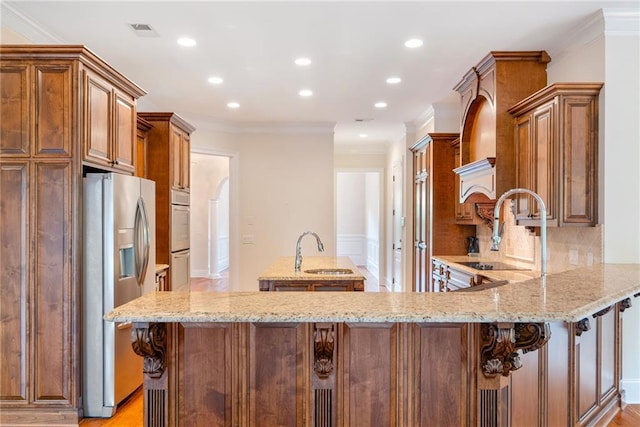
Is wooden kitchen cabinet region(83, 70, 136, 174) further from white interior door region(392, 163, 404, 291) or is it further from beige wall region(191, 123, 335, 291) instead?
white interior door region(392, 163, 404, 291)

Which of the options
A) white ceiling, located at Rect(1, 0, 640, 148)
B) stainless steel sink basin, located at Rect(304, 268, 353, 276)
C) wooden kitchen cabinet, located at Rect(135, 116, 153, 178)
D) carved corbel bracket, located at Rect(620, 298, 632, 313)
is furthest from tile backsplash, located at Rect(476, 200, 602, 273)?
wooden kitchen cabinet, located at Rect(135, 116, 153, 178)

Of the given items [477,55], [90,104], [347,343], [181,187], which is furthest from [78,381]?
[477,55]

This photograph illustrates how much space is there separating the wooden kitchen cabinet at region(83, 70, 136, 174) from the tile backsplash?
3522 mm

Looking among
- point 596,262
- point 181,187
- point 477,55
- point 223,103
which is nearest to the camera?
point 596,262

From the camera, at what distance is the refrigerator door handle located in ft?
10.8

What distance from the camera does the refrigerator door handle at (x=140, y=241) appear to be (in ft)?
10.8

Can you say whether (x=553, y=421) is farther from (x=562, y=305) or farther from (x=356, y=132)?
(x=356, y=132)

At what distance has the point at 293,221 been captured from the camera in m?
7.07

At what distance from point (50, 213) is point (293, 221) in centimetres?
446

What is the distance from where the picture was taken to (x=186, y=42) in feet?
11.7

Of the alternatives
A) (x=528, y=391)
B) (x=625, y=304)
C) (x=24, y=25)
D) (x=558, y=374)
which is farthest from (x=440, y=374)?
(x=24, y=25)

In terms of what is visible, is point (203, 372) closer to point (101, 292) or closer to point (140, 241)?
point (101, 292)

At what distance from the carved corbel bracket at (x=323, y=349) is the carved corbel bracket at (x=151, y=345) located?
62 centimetres

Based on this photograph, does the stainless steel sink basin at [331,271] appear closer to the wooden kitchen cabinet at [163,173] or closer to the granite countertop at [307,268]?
the granite countertop at [307,268]
